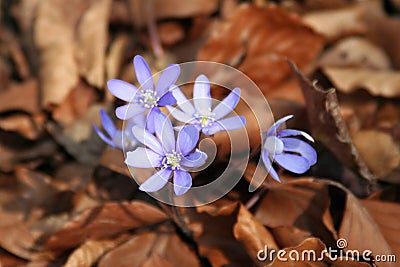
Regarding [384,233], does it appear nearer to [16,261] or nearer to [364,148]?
[364,148]

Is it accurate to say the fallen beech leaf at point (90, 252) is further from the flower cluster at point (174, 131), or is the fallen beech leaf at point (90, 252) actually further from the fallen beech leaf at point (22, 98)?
the fallen beech leaf at point (22, 98)

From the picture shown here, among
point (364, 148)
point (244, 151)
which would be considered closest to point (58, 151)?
point (244, 151)

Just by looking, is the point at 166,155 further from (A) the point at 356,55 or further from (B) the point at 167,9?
(A) the point at 356,55

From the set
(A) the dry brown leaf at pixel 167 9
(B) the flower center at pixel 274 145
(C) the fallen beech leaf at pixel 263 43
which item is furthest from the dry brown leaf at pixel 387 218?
(A) the dry brown leaf at pixel 167 9

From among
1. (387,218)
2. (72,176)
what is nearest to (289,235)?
(387,218)

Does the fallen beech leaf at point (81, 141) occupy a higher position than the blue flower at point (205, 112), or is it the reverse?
the blue flower at point (205, 112)

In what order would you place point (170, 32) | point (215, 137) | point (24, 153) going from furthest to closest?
point (170, 32), point (24, 153), point (215, 137)

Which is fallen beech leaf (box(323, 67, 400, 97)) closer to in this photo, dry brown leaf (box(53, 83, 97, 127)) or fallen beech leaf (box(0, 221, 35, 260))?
dry brown leaf (box(53, 83, 97, 127))
